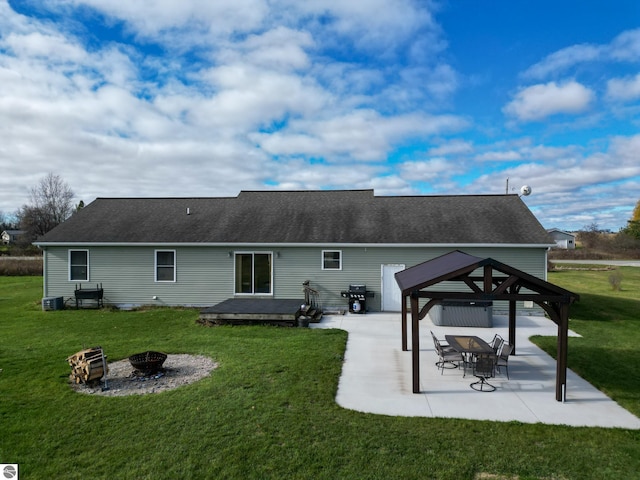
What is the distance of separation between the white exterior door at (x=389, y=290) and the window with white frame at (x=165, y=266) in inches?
337

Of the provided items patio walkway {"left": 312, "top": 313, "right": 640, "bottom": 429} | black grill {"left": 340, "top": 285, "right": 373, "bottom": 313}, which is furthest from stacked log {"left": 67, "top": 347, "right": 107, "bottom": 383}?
black grill {"left": 340, "top": 285, "right": 373, "bottom": 313}

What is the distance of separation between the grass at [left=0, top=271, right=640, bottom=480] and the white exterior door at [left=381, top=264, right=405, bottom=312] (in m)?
6.29

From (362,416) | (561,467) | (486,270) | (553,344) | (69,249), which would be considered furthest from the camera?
(69,249)

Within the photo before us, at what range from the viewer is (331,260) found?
14.3 meters

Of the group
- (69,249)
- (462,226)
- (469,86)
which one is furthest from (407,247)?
(69,249)

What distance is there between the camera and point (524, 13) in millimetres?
10648

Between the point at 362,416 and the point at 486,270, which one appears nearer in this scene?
the point at 362,416

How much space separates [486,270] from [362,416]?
3334 mm

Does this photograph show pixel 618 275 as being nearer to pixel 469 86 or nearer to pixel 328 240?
pixel 469 86

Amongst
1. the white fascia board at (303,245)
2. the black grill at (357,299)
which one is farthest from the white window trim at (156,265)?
the black grill at (357,299)

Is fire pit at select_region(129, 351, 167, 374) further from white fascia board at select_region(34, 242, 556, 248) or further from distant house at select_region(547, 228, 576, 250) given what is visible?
distant house at select_region(547, 228, 576, 250)

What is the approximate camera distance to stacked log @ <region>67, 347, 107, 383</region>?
6.56m

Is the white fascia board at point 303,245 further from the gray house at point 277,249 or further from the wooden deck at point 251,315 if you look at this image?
the wooden deck at point 251,315

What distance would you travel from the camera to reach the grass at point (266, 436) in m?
4.29
